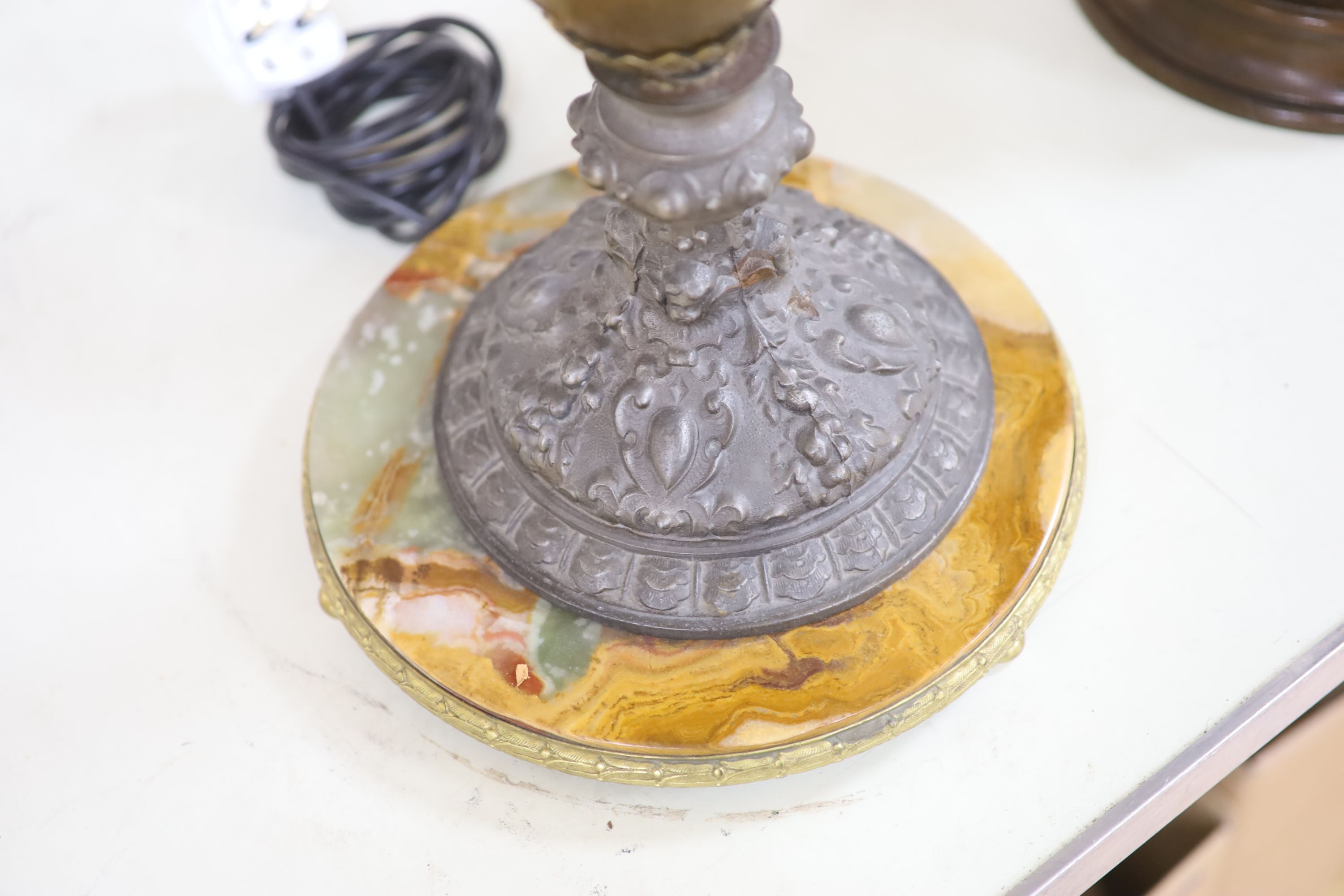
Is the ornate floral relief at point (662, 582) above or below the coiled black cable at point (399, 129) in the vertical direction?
below

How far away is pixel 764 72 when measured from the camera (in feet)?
1.69

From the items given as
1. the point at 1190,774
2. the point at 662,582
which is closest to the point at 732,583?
the point at 662,582

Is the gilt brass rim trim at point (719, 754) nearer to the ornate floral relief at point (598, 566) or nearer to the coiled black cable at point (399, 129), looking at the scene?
the ornate floral relief at point (598, 566)

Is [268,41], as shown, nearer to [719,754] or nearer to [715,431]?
[715,431]

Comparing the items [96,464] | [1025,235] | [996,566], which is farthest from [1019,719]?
[96,464]

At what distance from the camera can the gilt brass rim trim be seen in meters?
0.62

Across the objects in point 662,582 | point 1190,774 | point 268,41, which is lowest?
point 1190,774

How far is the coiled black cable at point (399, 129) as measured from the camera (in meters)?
0.92

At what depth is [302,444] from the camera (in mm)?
848

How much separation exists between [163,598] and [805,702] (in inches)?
18.6

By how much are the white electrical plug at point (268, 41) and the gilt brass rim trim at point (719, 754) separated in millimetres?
484

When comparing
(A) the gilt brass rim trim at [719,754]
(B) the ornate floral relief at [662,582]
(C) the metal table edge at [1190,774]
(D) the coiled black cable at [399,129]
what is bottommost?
(C) the metal table edge at [1190,774]

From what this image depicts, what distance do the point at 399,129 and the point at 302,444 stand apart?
30 centimetres

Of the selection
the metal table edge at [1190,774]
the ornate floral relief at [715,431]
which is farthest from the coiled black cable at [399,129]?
the metal table edge at [1190,774]
